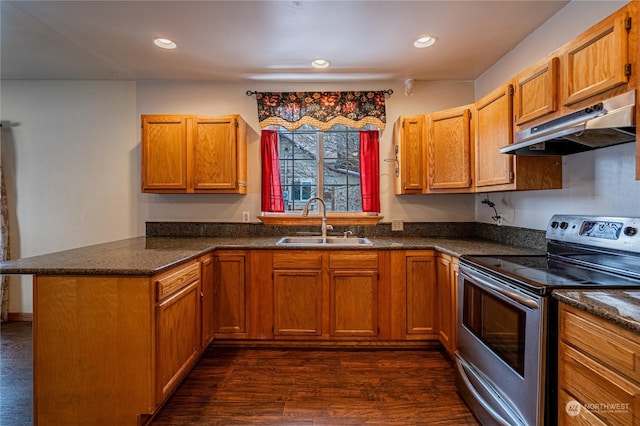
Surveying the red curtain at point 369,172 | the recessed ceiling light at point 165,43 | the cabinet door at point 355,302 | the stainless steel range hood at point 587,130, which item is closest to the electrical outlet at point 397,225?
the red curtain at point 369,172

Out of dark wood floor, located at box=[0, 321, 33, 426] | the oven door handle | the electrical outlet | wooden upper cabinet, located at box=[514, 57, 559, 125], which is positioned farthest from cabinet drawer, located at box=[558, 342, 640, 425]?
dark wood floor, located at box=[0, 321, 33, 426]

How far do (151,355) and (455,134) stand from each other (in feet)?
8.62

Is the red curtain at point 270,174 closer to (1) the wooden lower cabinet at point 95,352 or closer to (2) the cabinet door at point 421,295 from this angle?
(2) the cabinet door at point 421,295

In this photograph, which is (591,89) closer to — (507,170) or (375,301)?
(507,170)

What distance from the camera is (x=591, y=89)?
1399 millimetres

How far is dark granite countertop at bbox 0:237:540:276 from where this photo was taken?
5.07 feet

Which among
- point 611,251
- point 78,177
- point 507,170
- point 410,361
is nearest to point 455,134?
point 507,170

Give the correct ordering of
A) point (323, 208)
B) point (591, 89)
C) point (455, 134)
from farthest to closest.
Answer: point (323, 208), point (455, 134), point (591, 89)

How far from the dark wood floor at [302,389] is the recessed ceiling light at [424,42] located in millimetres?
2426

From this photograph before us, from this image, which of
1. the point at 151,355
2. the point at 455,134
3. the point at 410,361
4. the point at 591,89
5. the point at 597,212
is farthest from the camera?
the point at 455,134

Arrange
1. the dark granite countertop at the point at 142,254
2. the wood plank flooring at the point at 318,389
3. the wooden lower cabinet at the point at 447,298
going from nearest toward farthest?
the dark granite countertop at the point at 142,254
the wood plank flooring at the point at 318,389
the wooden lower cabinet at the point at 447,298

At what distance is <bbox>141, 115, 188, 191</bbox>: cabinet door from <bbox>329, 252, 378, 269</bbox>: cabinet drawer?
155cm

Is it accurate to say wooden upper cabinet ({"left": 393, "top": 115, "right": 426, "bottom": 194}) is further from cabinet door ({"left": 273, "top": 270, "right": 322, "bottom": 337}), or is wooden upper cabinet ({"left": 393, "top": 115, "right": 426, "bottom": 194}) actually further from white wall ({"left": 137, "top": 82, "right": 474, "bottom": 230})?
cabinet door ({"left": 273, "top": 270, "right": 322, "bottom": 337})

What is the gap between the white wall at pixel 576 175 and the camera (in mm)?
1571
